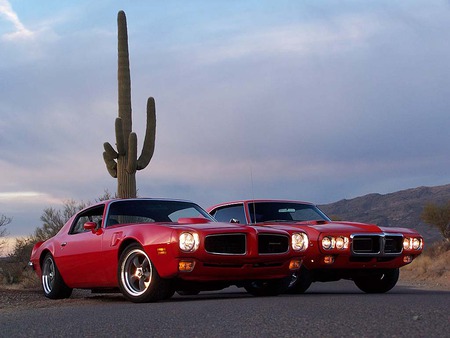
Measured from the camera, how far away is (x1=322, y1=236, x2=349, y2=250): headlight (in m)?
11.4

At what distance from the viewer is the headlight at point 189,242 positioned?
966cm

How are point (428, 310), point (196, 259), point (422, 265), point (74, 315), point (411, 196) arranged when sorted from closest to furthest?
point (428, 310)
point (74, 315)
point (196, 259)
point (422, 265)
point (411, 196)

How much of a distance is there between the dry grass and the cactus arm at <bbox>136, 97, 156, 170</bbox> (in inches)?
314

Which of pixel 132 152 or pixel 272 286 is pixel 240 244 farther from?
pixel 132 152

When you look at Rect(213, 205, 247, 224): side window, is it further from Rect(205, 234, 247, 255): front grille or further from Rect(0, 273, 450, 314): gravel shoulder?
Rect(205, 234, 247, 255): front grille

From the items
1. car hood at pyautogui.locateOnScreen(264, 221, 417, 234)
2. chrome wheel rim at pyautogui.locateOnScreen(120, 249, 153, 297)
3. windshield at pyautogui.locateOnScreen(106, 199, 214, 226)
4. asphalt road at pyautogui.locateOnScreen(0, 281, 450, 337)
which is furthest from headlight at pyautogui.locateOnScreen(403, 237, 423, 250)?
chrome wheel rim at pyautogui.locateOnScreen(120, 249, 153, 297)

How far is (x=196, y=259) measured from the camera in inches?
381

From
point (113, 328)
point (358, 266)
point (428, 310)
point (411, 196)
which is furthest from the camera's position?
point (411, 196)

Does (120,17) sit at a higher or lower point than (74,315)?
higher

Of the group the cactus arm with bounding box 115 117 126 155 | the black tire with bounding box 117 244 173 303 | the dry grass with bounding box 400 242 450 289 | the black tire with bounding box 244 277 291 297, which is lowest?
the dry grass with bounding box 400 242 450 289

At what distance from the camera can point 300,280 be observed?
39.2ft

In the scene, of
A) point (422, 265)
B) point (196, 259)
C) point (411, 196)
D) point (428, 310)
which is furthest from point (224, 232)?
point (411, 196)

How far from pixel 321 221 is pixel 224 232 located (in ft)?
9.78

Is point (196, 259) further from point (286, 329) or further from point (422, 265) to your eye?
point (422, 265)
